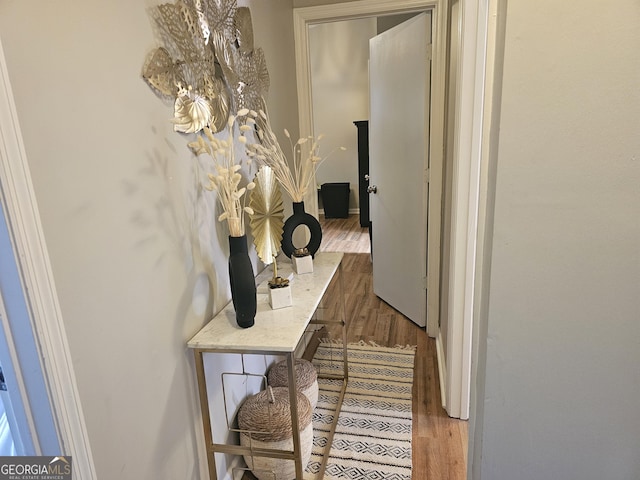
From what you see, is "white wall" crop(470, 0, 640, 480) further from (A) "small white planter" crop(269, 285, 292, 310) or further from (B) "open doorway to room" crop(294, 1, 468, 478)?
(B) "open doorway to room" crop(294, 1, 468, 478)

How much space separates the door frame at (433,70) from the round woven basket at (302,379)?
1128 mm

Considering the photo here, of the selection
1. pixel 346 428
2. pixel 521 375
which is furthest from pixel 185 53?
pixel 346 428

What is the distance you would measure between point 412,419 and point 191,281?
1353mm

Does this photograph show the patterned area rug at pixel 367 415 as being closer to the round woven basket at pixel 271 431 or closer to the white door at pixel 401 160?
the round woven basket at pixel 271 431

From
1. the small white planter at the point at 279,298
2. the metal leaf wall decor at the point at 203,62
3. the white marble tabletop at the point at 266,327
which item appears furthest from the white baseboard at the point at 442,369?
the metal leaf wall decor at the point at 203,62

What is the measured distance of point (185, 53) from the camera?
1342 millimetres

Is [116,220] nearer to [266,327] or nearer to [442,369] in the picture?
[266,327]

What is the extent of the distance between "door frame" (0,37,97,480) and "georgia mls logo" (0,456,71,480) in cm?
2

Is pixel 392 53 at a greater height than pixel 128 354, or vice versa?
pixel 392 53

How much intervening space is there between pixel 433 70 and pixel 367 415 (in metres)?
1.99

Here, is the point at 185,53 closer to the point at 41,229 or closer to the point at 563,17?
the point at 41,229

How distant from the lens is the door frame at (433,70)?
243cm

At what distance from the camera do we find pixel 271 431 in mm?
1610

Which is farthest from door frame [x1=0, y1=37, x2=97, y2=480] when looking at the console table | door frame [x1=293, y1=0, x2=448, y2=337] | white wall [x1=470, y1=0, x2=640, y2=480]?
door frame [x1=293, y1=0, x2=448, y2=337]
